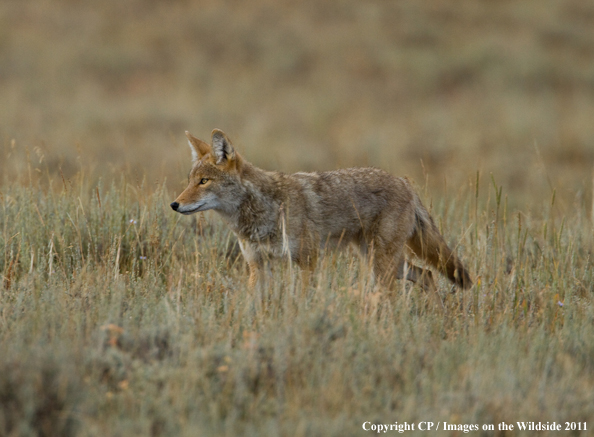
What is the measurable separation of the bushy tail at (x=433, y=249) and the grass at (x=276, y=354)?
0.18 metres

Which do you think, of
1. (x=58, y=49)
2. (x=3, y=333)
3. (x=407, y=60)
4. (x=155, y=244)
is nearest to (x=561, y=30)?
(x=407, y=60)

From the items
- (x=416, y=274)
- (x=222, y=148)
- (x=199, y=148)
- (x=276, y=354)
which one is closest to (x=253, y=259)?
(x=222, y=148)

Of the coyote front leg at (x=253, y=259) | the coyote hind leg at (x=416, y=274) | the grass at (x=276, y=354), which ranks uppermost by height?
the coyote front leg at (x=253, y=259)

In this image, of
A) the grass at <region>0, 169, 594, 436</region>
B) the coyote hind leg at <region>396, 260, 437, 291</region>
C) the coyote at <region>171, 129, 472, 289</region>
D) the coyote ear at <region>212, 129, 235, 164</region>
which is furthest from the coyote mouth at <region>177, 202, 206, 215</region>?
the coyote hind leg at <region>396, 260, 437, 291</region>

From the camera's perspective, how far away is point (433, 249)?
5.67 meters

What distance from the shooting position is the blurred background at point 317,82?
16.5m

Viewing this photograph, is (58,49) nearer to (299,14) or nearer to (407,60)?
(299,14)

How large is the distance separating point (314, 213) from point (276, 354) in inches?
85.7

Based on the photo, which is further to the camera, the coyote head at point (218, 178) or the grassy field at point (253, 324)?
the coyote head at point (218, 178)

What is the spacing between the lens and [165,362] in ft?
11.3

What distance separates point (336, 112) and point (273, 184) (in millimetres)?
15316

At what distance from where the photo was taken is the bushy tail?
5324mm

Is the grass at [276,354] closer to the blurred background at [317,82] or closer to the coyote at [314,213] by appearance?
the coyote at [314,213]


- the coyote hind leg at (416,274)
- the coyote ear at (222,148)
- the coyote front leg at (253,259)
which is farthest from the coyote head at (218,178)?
the coyote hind leg at (416,274)
